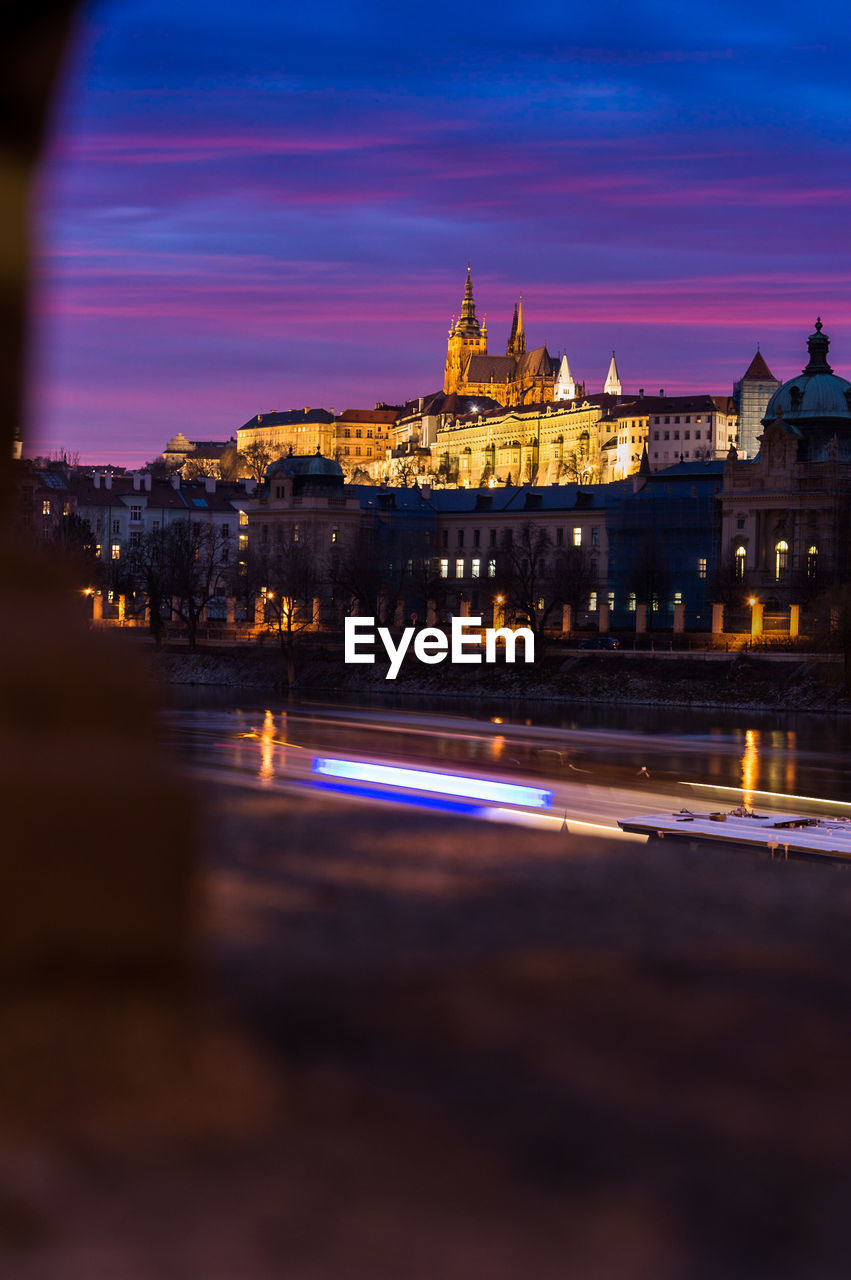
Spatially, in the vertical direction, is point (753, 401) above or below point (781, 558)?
above

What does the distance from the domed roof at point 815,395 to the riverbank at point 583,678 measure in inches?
1265

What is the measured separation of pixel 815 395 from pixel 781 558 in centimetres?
1385

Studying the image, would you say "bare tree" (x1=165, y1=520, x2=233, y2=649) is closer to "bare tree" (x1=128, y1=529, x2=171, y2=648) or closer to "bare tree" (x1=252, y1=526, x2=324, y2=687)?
"bare tree" (x1=128, y1=529, x2=171, y2=648)

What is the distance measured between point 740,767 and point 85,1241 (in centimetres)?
3415

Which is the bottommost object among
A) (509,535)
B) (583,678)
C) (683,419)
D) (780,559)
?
(583,678)

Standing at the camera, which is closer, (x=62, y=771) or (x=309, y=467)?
(x=62, y=771)

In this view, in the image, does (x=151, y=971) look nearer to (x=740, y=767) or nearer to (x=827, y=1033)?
(x=827, y=1033)

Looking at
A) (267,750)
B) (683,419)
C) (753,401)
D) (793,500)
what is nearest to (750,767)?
(267,750)

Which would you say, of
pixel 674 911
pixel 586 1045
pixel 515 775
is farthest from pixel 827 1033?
pixel 515 775

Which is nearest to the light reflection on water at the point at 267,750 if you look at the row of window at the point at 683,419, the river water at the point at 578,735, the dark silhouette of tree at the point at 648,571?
the river water at the point at 578,735

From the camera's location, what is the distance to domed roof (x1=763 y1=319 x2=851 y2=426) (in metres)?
98.2

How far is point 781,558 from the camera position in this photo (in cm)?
9281

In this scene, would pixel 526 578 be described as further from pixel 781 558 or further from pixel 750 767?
pixel 750 767

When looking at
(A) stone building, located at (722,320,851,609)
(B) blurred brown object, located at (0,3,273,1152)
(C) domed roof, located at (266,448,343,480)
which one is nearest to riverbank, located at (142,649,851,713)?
(A) stone building, located at (722,320,851,609)
